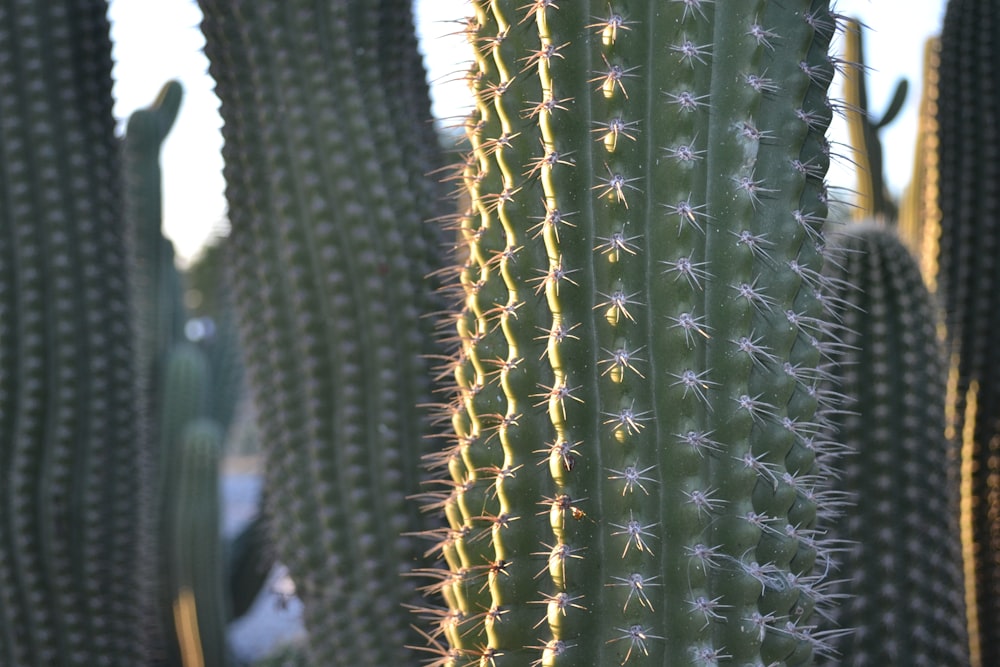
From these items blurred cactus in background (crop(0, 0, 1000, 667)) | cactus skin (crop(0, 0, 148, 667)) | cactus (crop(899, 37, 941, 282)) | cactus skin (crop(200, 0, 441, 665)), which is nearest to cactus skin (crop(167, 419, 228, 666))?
blurred cactus in background (crop(0, 0, 1000, 667))

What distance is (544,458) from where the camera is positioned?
142 centimetres

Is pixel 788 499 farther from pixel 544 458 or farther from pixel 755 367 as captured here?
pixel 544 458

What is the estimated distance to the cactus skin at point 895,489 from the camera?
227 cm

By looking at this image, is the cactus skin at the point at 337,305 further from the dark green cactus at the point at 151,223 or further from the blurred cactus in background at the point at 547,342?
the dark green cactus at the point at 151,223

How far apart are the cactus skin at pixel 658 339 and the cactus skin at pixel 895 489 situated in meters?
0.94

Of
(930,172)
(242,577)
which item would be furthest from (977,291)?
(242,577)

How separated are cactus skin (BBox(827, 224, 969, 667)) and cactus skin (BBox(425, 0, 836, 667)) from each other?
0.94 metres

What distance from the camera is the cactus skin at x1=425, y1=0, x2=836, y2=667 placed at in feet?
4.36

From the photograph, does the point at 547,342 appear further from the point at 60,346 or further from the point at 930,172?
the point at 930,172

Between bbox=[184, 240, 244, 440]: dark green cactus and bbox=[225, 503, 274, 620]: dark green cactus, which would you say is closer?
bbox=[225, 503, 274, 620]: dark green cactus

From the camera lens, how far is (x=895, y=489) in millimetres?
2303

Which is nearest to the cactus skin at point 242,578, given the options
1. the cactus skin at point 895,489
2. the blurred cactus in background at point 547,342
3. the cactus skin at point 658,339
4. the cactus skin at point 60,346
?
the blurred cactus in background at point 547,342

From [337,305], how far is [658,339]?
1165mm

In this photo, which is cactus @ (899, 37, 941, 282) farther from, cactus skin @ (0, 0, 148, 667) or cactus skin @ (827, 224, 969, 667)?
cactus skin @ (0, 0, 148, 667)
